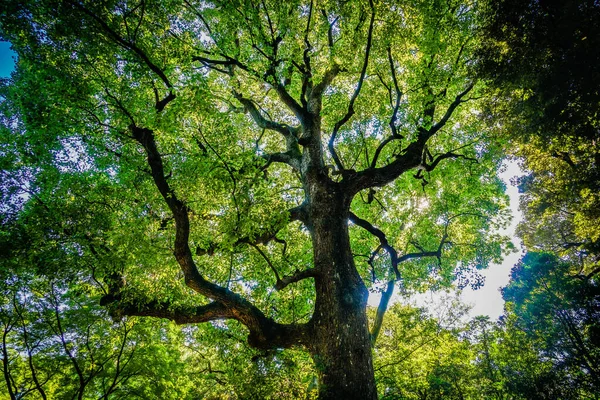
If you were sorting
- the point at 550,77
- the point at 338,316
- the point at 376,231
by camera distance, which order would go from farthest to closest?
the point at 376,231, the point at 550,77, the point at 338,316

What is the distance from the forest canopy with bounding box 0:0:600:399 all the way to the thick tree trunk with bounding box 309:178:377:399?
0.10 ft

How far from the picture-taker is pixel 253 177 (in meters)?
5.22

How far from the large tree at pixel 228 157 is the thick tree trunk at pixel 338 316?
0.09 feet

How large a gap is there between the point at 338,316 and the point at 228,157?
347cm

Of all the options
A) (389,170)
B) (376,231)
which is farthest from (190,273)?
(389,170)

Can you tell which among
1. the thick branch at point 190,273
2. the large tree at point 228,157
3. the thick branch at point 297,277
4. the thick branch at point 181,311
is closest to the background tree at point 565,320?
the large tree at point 228,157

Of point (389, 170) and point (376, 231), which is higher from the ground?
point (389, 170)

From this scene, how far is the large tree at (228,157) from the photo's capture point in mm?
4719

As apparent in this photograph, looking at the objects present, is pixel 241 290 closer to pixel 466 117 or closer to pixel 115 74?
pixel 115 74

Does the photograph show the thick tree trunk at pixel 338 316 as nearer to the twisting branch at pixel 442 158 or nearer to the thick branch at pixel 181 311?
the thick branch at pixel 181 311

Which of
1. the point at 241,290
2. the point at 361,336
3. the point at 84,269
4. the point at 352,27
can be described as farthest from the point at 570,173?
the point at 84,269

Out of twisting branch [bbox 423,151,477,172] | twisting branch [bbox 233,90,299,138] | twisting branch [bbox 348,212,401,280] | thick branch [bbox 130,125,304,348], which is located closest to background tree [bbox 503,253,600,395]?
twisting branch [bbox 423,151,477,172]

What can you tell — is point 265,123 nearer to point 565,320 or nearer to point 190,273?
point 190,273

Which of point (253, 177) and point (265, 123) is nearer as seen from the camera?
point (253, 177)
